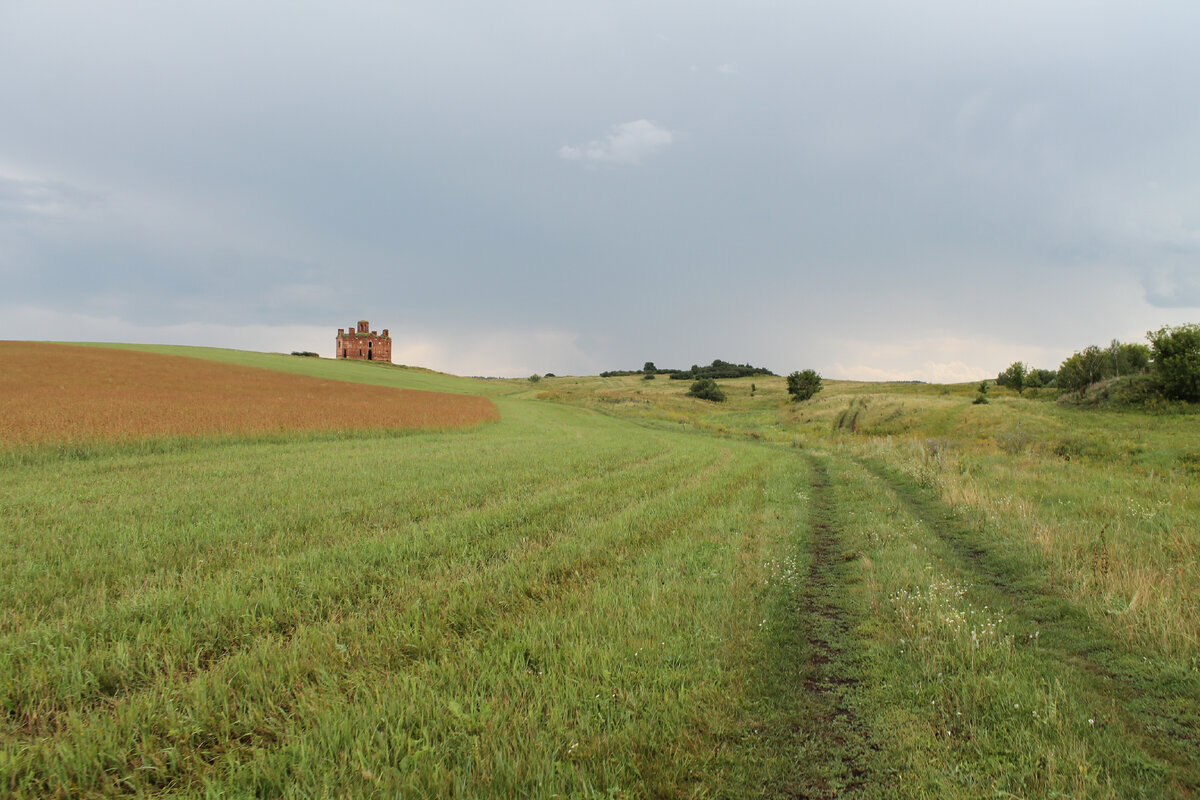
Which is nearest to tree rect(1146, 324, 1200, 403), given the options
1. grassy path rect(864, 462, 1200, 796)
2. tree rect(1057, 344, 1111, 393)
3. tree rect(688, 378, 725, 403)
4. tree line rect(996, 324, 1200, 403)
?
tree line rect(996, 324, 1200, 403)

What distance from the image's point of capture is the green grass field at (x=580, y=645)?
324 centimetres

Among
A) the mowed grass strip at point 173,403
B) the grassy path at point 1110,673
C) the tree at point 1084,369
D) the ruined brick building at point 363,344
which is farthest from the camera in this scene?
the ruined brick building at point 363,344

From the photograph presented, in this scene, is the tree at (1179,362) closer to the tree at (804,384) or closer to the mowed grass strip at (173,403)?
the tree at (804,384)

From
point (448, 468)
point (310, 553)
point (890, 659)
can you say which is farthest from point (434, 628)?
point (448, 468)

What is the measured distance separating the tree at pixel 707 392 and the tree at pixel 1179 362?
5358cm

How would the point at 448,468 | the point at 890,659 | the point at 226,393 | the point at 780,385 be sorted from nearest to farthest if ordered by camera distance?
the point at 890,659 → the point at 448,468 → the point at 226,393 → the point at 780,385

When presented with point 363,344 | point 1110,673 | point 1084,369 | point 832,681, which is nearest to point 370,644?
point 832,681

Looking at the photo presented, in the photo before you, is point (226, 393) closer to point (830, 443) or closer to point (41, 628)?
point (41, 628)

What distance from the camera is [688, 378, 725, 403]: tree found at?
8450cm

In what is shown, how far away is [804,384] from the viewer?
248 feet

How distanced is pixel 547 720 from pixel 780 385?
9950 cm

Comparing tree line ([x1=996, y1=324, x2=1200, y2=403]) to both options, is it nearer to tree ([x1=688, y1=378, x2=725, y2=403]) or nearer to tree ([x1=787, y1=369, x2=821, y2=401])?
tree ([x1=787, y1=369, x2=821, y2=401])

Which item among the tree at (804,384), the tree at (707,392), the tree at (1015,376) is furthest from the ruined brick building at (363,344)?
the tree at (1015,376)

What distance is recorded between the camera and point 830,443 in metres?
31.4
